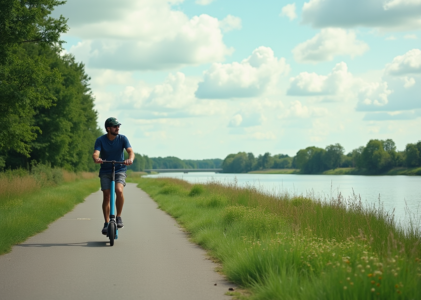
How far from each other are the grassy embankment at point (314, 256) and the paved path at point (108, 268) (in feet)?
1.36

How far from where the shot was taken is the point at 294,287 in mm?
5160

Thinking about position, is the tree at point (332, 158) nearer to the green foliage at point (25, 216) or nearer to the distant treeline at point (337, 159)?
the distant treeline at point (337, 159)

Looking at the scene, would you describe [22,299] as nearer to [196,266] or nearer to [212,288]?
[212,288]

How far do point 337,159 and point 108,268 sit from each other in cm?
13269

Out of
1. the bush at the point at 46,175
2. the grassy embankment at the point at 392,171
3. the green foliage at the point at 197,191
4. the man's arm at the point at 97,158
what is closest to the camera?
the man's arm at the point at 97,158

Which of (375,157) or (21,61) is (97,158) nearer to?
(21,61)

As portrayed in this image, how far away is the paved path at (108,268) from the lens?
5863 mm

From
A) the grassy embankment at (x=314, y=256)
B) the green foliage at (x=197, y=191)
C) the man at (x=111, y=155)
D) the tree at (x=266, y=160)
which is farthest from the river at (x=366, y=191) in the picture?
the tree at (x=266, y=160)

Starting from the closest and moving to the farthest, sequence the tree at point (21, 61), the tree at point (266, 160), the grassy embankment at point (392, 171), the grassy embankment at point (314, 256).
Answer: the grassy embankment at point (314, 256), the tree at point (21, 61), the grassy embankment at point (392, 171), the tree at point (266, 160)

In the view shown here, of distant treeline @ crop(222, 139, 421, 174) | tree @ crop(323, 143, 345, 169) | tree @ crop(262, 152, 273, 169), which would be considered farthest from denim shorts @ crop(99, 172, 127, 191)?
tree @ crop(262, 152, 273, 169)

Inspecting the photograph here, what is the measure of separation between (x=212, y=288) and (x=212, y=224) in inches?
211

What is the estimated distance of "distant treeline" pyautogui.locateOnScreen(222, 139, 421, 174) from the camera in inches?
4041

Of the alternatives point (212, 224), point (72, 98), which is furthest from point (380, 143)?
point (212, 224)

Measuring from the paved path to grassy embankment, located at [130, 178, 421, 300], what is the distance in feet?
1.36
